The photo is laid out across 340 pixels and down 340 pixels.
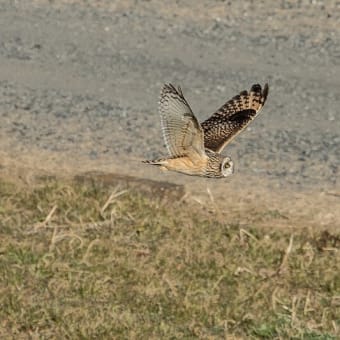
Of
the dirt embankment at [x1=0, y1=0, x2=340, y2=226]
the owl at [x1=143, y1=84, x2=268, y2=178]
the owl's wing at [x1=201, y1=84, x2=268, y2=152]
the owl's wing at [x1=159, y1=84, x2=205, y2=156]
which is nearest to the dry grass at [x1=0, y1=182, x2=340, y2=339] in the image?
the dirt embankment at [x1=0, y1=0, x2=340, y2=226]

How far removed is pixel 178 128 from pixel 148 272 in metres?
1.78

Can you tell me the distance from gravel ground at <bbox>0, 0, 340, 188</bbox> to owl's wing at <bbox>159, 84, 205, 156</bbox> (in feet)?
11.3

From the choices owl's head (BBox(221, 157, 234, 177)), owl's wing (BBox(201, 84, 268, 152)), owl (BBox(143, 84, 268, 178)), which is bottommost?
owl's wing (BBox(201, 84, 268, 152))

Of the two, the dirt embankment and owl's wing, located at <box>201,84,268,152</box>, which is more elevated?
owl's wing, located at <box>201,84,268,152</box>

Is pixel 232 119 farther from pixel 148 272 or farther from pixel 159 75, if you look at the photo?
pixel 159 75

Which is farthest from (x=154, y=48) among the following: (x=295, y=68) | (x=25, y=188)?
(x=25, y=188)

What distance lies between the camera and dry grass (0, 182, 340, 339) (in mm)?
6391

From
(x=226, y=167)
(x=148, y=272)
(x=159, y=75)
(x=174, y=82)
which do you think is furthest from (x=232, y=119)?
(x=159, y=75)

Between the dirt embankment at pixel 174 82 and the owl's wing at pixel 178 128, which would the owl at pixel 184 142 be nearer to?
the owl's wing at pixel 178 128

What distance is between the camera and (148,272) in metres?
7.04

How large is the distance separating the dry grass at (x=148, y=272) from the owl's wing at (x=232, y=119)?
83 centimetres

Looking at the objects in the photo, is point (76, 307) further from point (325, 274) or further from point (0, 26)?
point (0, 26)

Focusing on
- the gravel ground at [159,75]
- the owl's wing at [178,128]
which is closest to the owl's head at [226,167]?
the owl's wing at [178,128]

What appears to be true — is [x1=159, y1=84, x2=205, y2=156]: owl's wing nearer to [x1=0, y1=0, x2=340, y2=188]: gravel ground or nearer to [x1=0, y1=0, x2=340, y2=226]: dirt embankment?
[x1=0, y1=0, x2=340, y2=226]: dirt embankment
